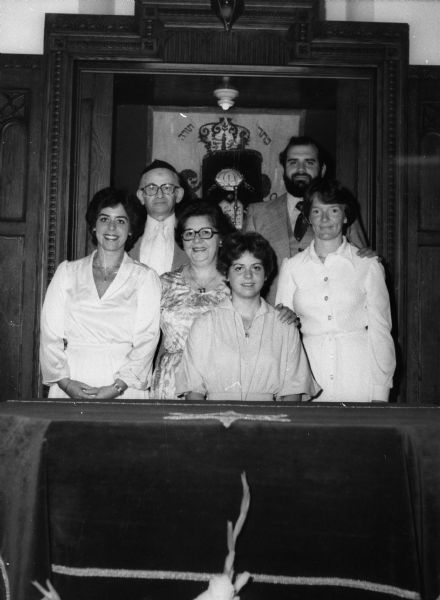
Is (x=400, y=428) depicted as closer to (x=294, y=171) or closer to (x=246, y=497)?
(x=246, y=497)

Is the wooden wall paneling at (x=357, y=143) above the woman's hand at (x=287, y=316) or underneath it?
above

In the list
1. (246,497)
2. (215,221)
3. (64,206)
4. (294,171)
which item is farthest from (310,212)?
(246,497)

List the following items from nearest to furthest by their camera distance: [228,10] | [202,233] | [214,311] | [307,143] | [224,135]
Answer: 1. [214,311]
2. [202,233]
3. [228,10]
4. [307,143]
5. [224,135]

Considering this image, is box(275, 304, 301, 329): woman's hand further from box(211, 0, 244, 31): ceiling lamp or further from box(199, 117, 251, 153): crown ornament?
box(199, 117, 251, 153): crown ornament

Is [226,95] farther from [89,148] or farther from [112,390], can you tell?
[112,390]

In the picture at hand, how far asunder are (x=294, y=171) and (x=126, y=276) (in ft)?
4.06

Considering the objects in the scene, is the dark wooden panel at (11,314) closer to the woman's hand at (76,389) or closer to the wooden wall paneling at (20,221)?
the wooden wall paneling at (20,221)

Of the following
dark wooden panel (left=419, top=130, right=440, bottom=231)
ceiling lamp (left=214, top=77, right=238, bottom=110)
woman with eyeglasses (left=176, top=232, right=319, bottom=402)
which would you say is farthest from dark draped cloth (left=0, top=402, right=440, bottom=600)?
ceiling lamp (left=214, top=77, right=238, bottom=110)

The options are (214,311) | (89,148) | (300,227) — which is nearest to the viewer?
(214,311)

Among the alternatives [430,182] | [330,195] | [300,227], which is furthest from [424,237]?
[330,195]

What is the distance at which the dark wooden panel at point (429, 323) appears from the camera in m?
3.84

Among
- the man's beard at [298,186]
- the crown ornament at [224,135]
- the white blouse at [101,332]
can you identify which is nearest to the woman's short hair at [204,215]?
the white blouse at [101,332]

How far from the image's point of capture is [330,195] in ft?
10.5

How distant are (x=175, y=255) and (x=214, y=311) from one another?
0.86 m
